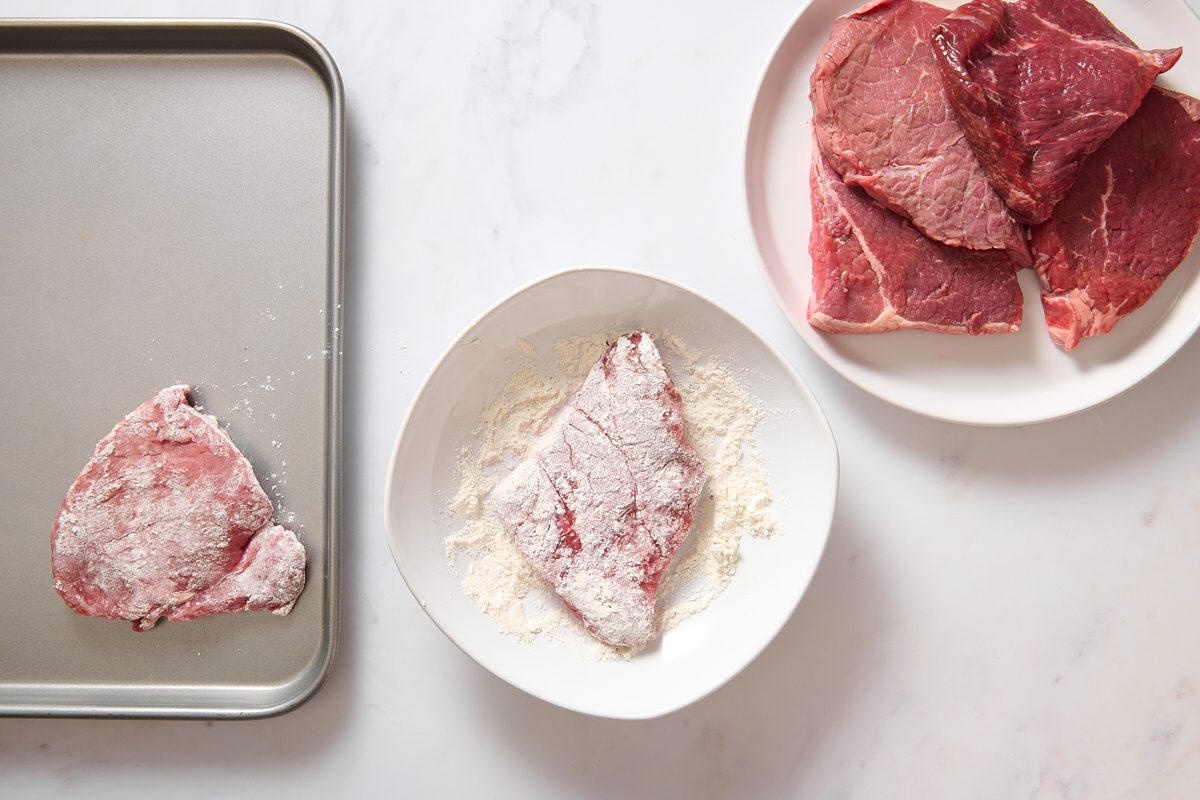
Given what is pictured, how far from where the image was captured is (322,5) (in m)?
1.74

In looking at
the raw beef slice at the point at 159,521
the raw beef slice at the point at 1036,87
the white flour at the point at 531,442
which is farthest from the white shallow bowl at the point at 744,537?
the raw beef slice at the point at 1036,87

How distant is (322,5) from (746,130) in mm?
994

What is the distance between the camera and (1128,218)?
1642mm

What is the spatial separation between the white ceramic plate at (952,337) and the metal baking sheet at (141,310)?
95 centimetres

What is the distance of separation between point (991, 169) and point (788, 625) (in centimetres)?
108

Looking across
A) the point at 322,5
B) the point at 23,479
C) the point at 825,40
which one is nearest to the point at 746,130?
the point at 825,40

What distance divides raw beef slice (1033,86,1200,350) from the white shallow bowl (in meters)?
0.64

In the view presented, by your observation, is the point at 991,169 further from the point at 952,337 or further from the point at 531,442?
the point at 531,442

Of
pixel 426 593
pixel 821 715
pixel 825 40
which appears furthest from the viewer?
pixel 821 715

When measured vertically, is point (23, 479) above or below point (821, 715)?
above

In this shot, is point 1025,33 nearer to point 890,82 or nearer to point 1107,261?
point 890,82

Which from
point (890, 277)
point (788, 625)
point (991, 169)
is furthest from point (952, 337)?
point (788, 625)

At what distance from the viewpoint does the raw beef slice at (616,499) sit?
1.58m

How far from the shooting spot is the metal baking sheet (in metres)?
1.66
